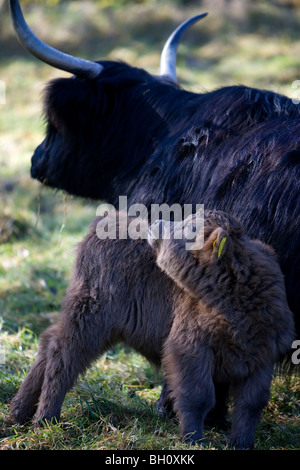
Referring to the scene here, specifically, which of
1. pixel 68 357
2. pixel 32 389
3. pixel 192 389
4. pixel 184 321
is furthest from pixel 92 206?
pixel 192 389

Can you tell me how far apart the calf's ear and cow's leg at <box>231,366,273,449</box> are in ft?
2.18

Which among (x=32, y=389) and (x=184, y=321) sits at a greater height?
(x=184, y=321)

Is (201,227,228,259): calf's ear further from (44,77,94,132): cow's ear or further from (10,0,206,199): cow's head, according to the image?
(44,77,94,132): cow's ear

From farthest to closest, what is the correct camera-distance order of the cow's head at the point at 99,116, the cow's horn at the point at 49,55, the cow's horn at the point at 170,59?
the cow's horn at the point at 170,59 → the cow's horn at the point at 49,55 → the cow's head at the point at 99,116

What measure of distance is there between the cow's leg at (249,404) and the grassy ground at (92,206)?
13 centimetres

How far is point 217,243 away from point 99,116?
226cm

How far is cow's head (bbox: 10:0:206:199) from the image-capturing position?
17.8ft

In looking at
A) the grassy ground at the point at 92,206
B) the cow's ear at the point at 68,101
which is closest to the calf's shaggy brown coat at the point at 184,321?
the grassy ground at the point at 92,206

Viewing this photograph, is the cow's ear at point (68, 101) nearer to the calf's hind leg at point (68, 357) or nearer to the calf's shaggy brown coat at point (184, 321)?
the calf's shaggy brown coat at point (184, 321)

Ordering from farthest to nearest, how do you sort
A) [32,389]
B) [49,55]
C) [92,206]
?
[92,206] < [49,55] < [32,389]

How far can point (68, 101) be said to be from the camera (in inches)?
223

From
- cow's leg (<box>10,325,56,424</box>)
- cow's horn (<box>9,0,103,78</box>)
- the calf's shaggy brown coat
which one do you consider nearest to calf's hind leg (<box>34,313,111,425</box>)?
the calf's shaggy brown coat

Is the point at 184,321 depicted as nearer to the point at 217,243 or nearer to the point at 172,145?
the point at 217,243

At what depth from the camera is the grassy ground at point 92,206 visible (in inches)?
167
